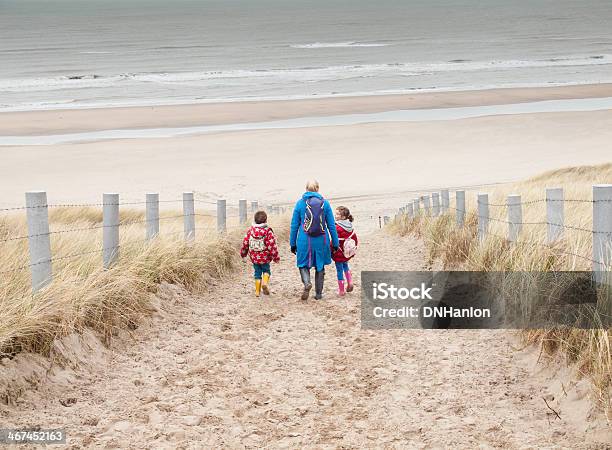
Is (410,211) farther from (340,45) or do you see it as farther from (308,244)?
(340,45)

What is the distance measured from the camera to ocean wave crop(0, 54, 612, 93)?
7862cm

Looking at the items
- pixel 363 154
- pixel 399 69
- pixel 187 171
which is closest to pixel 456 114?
pixel 363 154

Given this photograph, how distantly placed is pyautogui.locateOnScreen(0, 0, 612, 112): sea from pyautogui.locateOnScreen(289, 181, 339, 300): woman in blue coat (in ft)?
180

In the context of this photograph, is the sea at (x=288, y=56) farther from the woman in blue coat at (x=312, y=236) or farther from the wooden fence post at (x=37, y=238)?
the wooden fence post at (x=37, y=238)

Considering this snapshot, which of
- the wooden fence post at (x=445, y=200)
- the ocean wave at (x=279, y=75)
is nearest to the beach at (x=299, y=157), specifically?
the wooden fence post at (x=445, y=200)

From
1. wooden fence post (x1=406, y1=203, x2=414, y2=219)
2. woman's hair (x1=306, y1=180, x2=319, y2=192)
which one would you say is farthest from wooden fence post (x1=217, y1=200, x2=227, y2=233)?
wooden fence post (x1=406, y1=203, x2=414, y2=219)

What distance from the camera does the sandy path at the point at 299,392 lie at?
5309mm

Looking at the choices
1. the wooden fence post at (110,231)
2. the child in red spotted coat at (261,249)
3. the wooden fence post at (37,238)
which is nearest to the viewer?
the wooden fence post at (37,238)

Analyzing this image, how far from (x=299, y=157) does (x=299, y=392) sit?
3354cm

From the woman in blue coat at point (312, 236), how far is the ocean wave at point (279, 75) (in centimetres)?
6711

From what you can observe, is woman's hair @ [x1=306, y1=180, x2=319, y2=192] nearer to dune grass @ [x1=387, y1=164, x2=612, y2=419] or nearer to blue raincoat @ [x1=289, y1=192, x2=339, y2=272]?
blue raincoat @ [x1=289, y1=192, x2=339, y2=272]

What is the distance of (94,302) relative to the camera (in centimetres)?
726

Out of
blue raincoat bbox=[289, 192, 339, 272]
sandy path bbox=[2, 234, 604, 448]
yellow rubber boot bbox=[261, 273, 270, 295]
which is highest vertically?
blue raincoat bbox=[289, 192, 339, 272]

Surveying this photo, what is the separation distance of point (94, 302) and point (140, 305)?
2.90 ft
